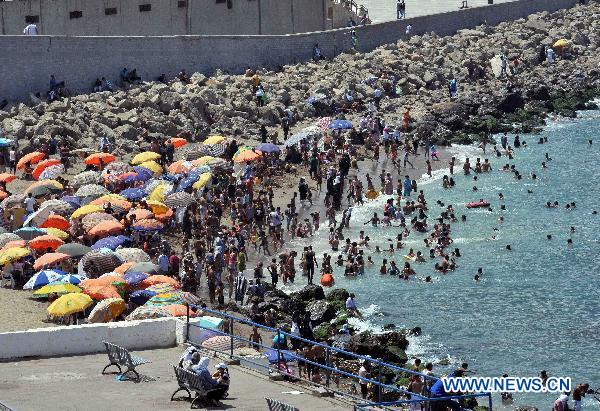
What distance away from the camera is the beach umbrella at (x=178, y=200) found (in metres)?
42.9

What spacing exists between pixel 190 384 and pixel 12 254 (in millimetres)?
14528

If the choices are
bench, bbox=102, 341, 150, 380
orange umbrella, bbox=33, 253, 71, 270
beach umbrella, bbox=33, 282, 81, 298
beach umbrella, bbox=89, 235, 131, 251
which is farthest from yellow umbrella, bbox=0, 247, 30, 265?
bench, bbox=102, 341, 150, 380

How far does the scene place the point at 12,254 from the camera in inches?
1467

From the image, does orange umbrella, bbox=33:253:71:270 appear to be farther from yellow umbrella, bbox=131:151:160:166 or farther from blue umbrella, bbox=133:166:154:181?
yellow umbrella, bbox=131:151:160:166

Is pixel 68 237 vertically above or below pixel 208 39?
below

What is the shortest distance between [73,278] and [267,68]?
25.9m

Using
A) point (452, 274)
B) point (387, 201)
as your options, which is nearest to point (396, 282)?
point (452, 274)

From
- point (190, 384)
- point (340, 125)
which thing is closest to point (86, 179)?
point (340, 125)

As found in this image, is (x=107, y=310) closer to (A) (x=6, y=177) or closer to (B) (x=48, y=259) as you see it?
(B) (x=48, y=259)

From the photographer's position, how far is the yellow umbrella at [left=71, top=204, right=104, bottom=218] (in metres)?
40.9

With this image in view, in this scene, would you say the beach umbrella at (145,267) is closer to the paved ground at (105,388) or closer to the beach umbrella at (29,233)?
the beach umbrella at (29,233)

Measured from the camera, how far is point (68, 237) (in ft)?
131

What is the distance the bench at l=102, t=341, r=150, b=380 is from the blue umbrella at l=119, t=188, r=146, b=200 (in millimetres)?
17639

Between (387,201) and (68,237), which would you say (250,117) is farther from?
(68,237)
